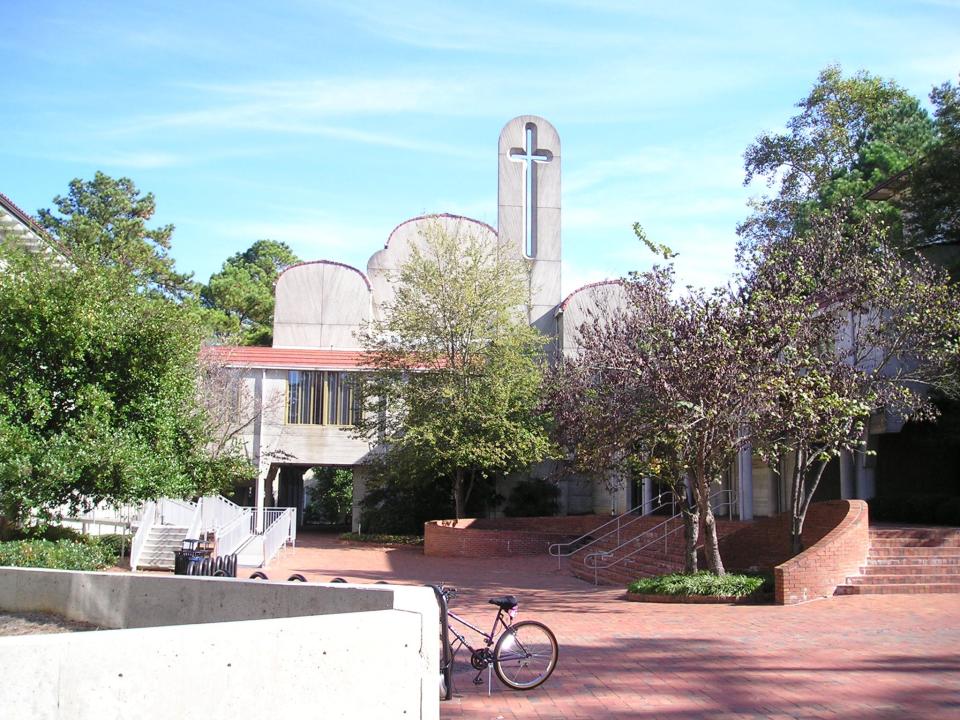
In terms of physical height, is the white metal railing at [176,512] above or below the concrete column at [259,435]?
below

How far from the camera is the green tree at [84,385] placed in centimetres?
1559

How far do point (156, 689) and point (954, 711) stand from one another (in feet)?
20.4

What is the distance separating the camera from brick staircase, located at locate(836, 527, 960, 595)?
15.7 meters

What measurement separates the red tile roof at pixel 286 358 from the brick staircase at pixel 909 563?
→ 20327mm

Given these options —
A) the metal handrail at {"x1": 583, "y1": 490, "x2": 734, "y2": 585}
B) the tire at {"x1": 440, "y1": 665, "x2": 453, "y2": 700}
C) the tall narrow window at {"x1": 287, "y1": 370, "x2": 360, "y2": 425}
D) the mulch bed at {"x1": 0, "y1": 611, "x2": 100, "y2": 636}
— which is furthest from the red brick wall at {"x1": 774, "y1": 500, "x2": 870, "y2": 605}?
the tall narrow window at {"x1": 287, "y1": 370, "x2": 360, "y2": 425}

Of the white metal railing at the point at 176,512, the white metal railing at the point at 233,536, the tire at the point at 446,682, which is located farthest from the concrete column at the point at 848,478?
the tire at the point at 446,682

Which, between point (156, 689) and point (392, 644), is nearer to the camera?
point (156, 689)

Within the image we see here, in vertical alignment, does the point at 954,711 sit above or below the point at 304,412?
below

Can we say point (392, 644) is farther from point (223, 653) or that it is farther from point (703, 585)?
point (703, 585)

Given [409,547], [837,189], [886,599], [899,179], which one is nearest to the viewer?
[886,599]

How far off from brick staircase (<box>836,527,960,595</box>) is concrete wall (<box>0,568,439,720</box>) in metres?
11.4

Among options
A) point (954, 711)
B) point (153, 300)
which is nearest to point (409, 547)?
point (153, 300)

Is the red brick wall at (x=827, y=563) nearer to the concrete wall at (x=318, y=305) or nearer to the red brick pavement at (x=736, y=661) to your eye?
the red brick pavement at (x=736, y=661)

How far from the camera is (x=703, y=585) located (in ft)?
51.1
